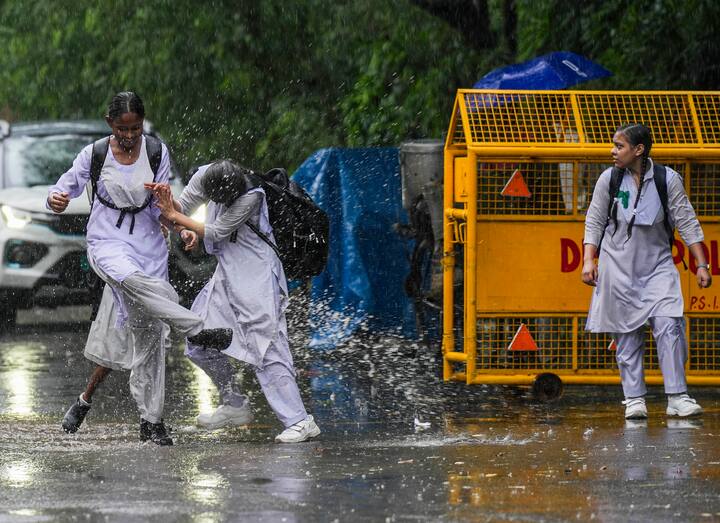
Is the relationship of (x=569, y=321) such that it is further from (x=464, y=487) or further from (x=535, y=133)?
(x=464, y=487)

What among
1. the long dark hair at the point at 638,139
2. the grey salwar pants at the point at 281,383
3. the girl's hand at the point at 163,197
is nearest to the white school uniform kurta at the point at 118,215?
the girl's hand at the point at 163,197

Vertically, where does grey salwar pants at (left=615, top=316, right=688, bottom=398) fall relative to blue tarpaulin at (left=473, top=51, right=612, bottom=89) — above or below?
below

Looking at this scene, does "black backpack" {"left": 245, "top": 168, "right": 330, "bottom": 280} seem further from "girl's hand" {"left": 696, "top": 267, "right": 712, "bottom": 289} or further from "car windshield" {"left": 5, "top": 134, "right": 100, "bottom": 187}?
"car windshield" {"left": 5, "top": 134, "right": 100, "bottom": 187}

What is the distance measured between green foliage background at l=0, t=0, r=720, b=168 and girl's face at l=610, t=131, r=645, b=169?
490cm

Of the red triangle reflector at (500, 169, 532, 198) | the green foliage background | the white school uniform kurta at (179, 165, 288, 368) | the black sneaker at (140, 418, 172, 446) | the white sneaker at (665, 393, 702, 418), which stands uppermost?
the green foliage background

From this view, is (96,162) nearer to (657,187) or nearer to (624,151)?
(624,151)

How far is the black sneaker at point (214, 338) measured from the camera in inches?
339

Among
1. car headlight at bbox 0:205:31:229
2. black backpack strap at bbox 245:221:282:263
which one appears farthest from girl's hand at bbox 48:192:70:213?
car headlight at bbox 0:205:31:229

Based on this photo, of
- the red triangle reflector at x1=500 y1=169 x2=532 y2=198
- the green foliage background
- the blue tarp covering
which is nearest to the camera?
the red triangle reflector at x1=500 y1=169 x2=532 y2=198

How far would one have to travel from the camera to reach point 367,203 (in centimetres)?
1324

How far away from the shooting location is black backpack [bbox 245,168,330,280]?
8945 mm

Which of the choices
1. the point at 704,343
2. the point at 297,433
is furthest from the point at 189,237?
the point at 704,343

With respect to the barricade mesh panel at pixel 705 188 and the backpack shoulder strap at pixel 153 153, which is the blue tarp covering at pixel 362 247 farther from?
the backpack shoulder strap at pixel 153 153

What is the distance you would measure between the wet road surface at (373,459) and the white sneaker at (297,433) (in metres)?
0.07
